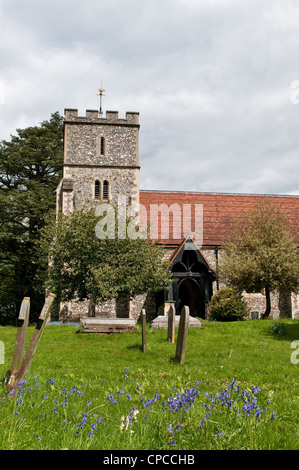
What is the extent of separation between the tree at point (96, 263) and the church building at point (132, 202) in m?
3.98

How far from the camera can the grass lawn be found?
3382mm

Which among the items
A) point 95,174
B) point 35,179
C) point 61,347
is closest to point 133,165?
point 95,174

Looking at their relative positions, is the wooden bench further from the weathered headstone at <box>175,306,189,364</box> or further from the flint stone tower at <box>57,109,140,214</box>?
the flint stone tower at <box>57,109,140,214</box>

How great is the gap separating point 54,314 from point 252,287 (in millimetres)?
10735

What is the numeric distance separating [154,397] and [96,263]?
11641mm

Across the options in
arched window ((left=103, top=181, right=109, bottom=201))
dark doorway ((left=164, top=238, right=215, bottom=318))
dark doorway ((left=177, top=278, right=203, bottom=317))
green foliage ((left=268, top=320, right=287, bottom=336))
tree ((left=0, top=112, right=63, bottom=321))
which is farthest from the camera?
tree ((left=0, top=112, right=63, bottom=321))

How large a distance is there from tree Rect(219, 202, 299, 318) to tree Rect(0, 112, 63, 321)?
12.6m

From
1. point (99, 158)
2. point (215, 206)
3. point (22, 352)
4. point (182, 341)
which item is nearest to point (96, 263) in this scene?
point (182, 341)

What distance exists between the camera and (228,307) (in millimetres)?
17453


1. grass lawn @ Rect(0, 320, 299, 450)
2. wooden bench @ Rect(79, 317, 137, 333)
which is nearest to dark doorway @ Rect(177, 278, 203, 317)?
wooden bench @ Rect(79, 317, 137, 333)

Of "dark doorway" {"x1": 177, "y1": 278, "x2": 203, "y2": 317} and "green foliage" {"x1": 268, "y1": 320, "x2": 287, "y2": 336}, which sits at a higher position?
"dark doorway" {"x1": 177, "y1": 278, "x2": 203, "y2": 317}

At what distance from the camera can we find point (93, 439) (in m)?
3.37

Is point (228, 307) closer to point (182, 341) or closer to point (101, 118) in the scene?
point (182, 341)

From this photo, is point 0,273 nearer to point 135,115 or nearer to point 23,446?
point 135,115
